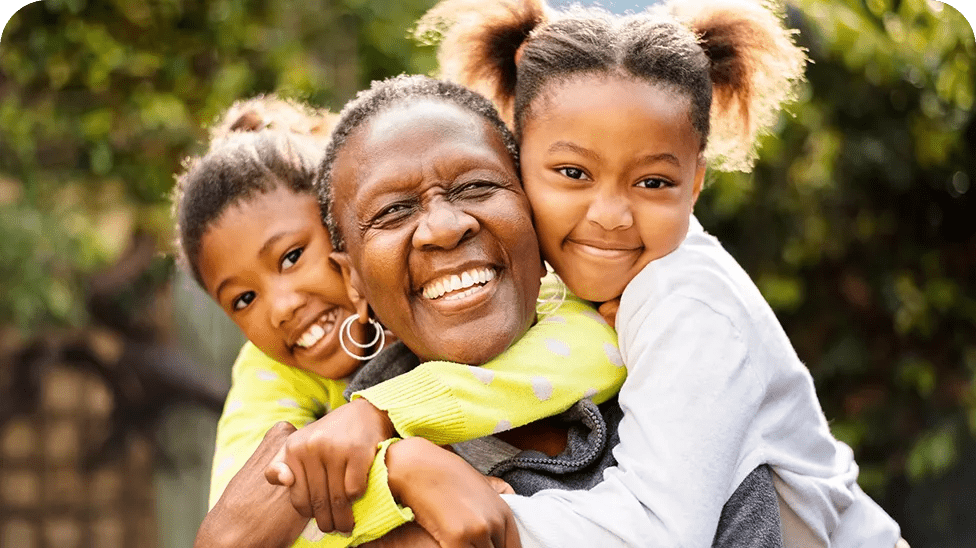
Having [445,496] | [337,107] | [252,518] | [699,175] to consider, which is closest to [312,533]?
[252,518]

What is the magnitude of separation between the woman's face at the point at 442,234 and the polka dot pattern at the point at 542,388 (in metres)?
Result: 0.12

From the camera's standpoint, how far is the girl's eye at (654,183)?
2.33 metres

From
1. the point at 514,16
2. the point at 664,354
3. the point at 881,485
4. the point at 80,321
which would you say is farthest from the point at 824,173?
the point at 80,321

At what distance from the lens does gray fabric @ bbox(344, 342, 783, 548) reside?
2.10m

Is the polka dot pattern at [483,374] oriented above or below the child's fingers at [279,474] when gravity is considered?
above

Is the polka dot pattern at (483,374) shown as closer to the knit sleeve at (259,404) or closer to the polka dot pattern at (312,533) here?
the polka dot pattern at (312,533)

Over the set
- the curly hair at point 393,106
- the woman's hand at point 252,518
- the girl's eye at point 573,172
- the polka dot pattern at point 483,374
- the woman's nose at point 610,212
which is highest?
the curly hair at point 393,106

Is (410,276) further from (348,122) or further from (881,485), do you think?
(881,485)

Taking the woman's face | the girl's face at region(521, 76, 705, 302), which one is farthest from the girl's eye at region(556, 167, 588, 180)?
the woman's face

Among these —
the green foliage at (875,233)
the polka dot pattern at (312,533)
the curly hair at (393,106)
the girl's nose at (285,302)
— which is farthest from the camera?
the green foliage at (875,233)

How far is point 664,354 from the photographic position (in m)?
2.10

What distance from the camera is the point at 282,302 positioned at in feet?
8.44

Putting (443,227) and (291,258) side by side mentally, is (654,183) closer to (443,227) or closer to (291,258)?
(443,227)

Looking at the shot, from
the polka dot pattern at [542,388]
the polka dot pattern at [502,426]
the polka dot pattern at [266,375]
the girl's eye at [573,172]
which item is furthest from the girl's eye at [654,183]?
the polka dot pattern at [266,375]
